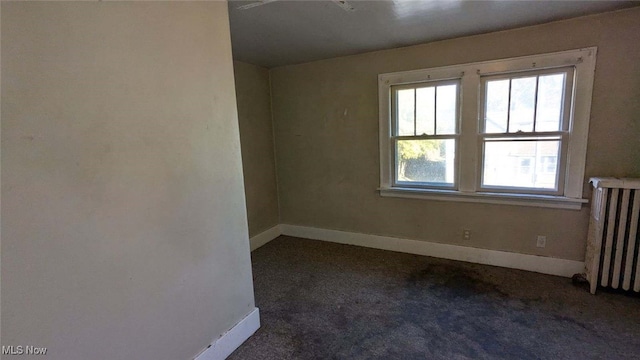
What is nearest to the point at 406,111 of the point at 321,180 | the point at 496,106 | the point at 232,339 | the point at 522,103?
the point at 496,106

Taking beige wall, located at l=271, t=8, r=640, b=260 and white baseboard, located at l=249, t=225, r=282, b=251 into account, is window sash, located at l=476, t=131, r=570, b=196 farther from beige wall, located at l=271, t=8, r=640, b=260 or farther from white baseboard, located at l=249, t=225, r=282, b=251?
white baseboard, located at l=249, t=225, r=282, b=251

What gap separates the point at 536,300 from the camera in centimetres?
232

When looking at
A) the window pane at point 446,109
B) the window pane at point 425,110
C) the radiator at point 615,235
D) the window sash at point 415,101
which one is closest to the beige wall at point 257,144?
the window sash at point 415,101

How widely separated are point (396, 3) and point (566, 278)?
8.96 ft

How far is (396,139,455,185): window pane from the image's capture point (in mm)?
3031

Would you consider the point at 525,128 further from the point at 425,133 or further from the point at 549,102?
the point at 425,133

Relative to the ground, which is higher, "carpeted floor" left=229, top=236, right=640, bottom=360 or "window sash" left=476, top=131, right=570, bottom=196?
"window sash" left=476, top=131, right=570, bottom=196

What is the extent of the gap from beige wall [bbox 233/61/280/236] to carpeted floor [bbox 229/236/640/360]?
889 mm

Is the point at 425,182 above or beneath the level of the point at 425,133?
beneath

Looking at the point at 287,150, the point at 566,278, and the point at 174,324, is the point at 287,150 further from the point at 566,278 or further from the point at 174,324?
the point at 566,278

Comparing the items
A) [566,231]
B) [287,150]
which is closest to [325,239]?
[287,150]

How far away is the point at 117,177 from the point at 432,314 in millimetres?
2202

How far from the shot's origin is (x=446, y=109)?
2.95 meters

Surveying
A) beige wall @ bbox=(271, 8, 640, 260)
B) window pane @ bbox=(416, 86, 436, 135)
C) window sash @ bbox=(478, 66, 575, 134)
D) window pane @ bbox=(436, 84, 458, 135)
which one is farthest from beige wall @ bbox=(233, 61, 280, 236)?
window sash @ bbox=(478, 66, 575, 134)
